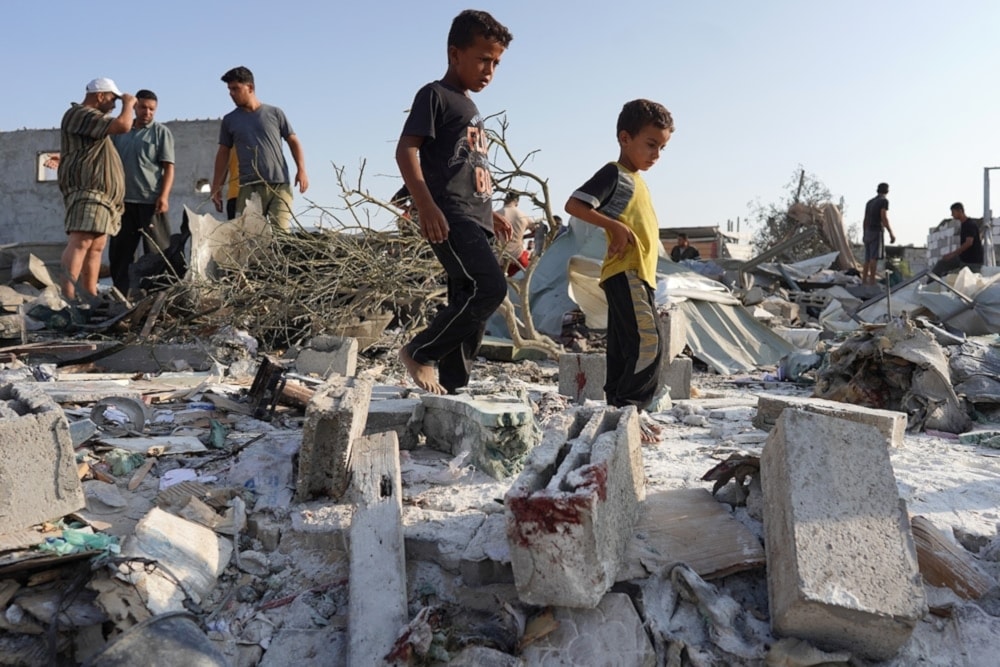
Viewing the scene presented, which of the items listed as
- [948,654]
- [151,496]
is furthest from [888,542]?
[151,496]

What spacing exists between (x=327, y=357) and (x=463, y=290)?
1832mm

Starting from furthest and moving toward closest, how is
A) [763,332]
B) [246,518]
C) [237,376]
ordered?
[763,332] → [237,376] → [246,518]

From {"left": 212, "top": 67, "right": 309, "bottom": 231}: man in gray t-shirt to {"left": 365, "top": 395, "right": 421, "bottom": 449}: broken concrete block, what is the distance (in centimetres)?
328

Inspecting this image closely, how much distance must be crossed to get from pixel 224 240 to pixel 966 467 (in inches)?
214

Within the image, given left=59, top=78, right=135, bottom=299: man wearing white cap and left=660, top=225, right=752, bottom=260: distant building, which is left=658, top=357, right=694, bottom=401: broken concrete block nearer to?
left=59, top=78, right=135, bottom=299: man wearing white cap

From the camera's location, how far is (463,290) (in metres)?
3.44

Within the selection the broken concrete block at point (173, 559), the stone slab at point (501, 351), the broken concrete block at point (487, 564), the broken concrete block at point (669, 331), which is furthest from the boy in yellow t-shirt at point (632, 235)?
the stone slab at point (501, 351)

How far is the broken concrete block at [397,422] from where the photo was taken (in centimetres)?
322

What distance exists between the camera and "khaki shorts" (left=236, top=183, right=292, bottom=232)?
20.3 ft

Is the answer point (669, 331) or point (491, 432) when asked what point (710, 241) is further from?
point (491, 432)

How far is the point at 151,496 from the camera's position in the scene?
2678 millimetres

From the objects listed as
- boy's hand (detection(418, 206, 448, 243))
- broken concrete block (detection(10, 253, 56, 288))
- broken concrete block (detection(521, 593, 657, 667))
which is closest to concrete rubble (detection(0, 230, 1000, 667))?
broken concrete block (detection(521, 593, 657, 667))

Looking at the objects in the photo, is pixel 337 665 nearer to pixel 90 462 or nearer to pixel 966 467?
pixel 90 462

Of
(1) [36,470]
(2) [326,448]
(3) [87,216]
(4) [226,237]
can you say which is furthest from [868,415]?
(3) [87,216]
